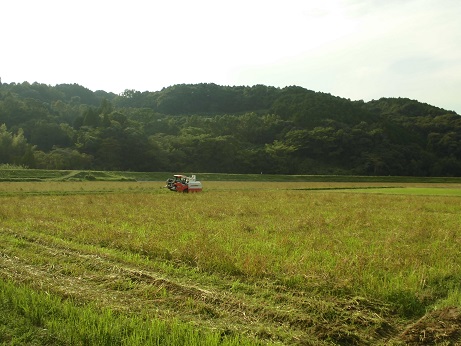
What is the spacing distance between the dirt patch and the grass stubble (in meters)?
0.02

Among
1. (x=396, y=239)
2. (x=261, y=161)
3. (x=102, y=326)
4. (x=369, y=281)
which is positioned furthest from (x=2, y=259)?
(x=261, y=161)

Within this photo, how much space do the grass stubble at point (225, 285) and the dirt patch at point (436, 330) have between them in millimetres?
24

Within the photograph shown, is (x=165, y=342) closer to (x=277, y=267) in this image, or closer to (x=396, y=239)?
(x=277, y=267)

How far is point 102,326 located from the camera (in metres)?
4.68

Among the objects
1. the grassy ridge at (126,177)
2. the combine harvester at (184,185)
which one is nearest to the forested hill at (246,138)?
the grassy ridge at (126,177)

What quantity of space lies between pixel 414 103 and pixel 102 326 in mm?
118201

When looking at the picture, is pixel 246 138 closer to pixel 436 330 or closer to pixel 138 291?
pixel 138 291

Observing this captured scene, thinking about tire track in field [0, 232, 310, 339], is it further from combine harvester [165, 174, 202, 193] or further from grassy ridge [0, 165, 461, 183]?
grassy ridge [0, 165, 461, 183]

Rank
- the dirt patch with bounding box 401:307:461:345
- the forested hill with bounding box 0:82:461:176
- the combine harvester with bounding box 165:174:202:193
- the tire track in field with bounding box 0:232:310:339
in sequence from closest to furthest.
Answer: the dirt patch with bounding box 401:307:461:345 → the tire track in field with bounding box 0:232:310:339 → the combine harvester with bounding box 165:174:202:193 → the forested hill with bounding box 0:82:461:176

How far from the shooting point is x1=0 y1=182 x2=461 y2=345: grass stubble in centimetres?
477

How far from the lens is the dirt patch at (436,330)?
4.65m

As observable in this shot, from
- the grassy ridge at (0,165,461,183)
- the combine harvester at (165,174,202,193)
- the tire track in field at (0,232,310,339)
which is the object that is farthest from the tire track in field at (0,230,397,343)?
the grassy ridge at (0,165,461,183)

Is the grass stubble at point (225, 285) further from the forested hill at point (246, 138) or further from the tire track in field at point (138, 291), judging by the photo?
the forested hill at point (246, 138)

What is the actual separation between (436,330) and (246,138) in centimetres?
9079
